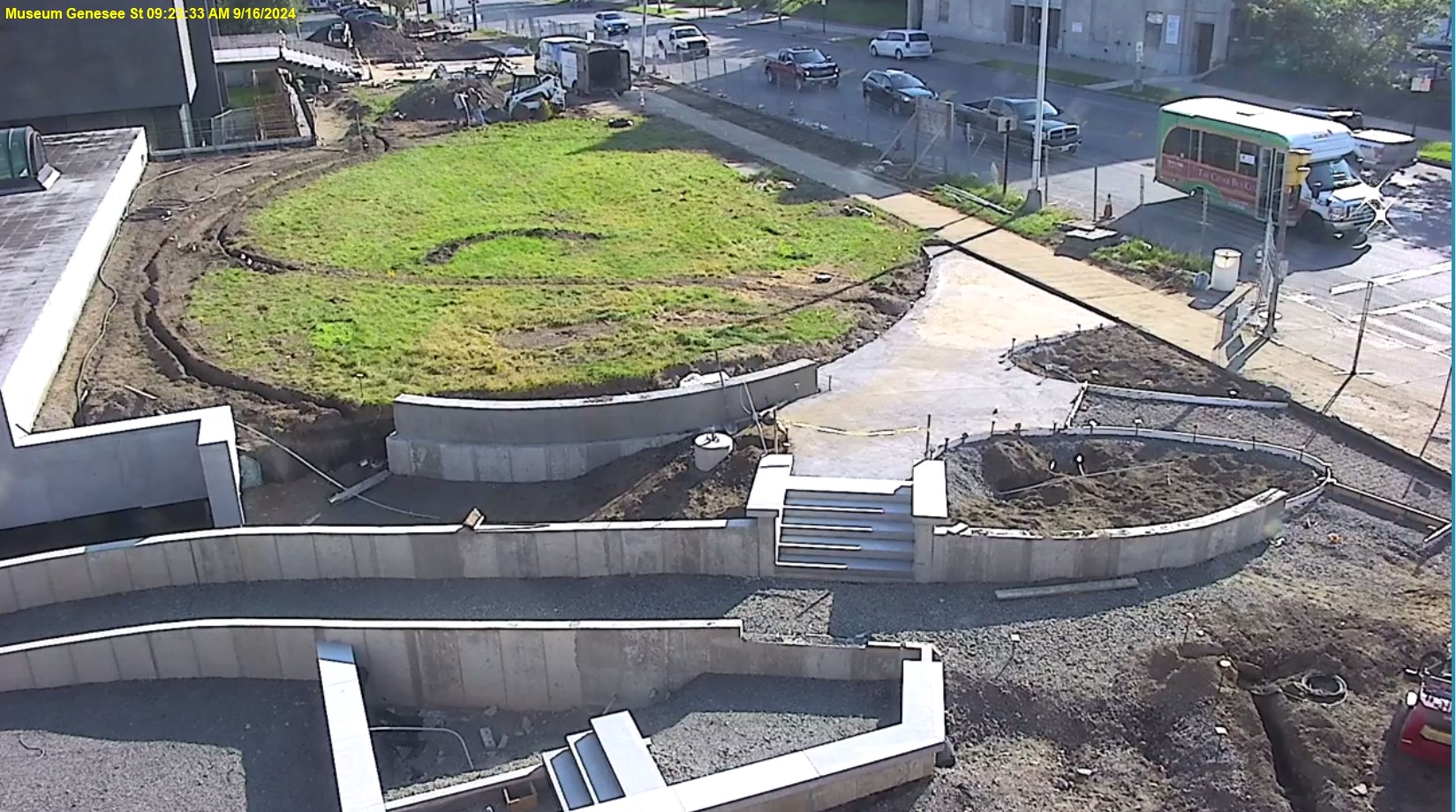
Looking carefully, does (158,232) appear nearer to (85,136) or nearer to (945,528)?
(85,136)

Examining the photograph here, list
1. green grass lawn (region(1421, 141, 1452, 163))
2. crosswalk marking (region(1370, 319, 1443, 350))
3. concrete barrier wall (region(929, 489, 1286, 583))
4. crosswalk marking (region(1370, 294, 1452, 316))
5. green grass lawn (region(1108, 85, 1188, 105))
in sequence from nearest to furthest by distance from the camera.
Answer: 1. concrete barrier wall (region(929, 489, 1286, 583))
2. crosswalk marking (region(1370, 319, 1443, 350))
3. crosswalk marking (region(1370, 294, 1452, 316))
4. green grass lawn (region(1421, 141, 1452, 163))
5. green grass lawn (region(1108, 85, 1188, 105))

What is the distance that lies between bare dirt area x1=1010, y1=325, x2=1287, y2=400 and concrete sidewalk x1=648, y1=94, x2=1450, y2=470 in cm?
38

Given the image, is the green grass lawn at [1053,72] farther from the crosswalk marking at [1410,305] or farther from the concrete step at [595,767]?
the concrete step at [595,767]

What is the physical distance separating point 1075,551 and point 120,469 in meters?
12.7

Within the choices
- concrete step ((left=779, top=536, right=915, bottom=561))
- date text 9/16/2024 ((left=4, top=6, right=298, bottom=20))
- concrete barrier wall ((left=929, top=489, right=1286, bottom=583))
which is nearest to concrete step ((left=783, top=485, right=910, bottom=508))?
concrete step ((left=779, top=536, right=915, bottom=561))

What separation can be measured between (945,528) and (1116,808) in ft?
14.0

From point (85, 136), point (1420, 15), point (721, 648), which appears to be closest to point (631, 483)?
point (721, 648)

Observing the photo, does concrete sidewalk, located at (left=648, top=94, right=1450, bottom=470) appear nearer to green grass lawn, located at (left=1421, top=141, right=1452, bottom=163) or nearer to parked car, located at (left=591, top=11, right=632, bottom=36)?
green grass lawn, located at (left=1421, top=141, right=1452, bottom=163)

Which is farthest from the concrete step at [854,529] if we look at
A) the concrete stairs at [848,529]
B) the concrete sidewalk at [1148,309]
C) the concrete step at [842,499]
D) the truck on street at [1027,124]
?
the truck on street at [1027,124]

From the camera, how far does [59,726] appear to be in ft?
47.7

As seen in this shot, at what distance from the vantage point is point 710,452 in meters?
18.3

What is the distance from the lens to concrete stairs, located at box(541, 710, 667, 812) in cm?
1273

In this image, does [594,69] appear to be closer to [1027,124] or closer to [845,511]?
[1027,124]

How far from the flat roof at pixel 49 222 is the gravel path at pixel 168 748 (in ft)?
19.7
